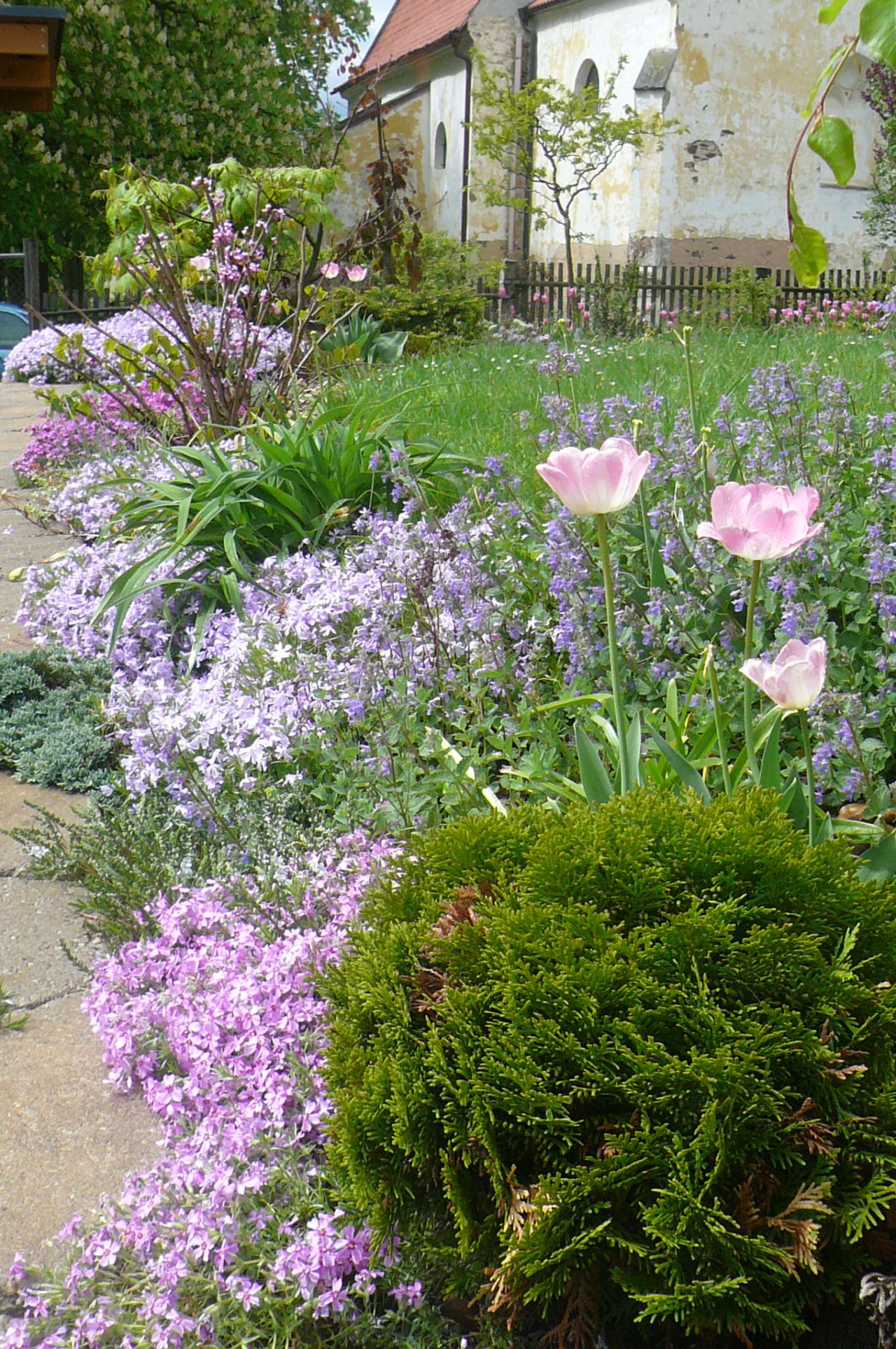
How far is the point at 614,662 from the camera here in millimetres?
2031

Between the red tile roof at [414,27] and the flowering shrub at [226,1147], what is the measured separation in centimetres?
2451

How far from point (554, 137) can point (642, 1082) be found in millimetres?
21410

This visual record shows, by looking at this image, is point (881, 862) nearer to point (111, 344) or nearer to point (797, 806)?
point (797, 806)

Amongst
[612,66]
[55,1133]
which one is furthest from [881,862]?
[612,66]

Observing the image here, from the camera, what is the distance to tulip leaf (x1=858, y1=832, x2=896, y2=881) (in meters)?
1.95

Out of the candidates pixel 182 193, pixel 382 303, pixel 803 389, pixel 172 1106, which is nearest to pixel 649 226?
pixel 382 303

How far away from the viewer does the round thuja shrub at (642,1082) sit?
4.96ft

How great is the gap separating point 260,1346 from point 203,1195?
240mm

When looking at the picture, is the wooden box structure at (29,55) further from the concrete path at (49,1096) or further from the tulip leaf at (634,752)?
the tulip leaf at (634,752)

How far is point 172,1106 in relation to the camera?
6.98 ft

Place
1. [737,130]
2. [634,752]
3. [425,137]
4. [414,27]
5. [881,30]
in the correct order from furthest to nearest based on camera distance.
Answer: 1. [414,27]
2. [425,137]
3. [737,130]
4. [634,752]
5. [881,30]

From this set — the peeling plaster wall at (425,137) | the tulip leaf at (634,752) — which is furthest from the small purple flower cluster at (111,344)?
the peeling plaster wall at (425,137)

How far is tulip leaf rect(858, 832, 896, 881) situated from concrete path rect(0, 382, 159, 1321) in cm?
137

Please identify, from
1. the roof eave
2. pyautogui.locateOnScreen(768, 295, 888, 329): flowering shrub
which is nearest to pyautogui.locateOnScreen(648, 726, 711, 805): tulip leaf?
pyautogui.locateOnScreen(768, 295, 888, 329): flowering shrub
